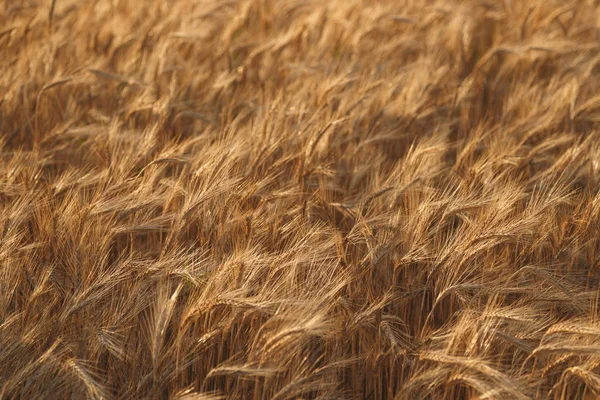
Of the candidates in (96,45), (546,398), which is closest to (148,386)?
(546,398)

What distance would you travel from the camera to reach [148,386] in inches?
74.7

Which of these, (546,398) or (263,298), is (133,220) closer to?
(263,298)

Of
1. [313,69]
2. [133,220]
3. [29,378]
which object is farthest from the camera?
[313,69]

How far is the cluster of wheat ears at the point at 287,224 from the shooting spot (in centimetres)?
187

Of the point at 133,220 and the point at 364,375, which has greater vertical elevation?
Result: the point at 133,220

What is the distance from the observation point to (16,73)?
3.21 m

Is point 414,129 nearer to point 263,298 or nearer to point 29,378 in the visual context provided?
point 263,298

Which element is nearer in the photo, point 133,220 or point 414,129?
point 133,220

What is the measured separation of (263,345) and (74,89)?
A: 1.94m

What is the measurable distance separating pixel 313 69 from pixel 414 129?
617 millimetres

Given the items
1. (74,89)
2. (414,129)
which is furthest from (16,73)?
(414,129)

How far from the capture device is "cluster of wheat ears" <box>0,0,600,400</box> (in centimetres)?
187

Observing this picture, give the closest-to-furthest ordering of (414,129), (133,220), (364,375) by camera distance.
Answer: (364,375)
(133,220)
(414,129)

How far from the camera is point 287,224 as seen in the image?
2320mm
